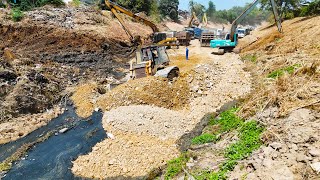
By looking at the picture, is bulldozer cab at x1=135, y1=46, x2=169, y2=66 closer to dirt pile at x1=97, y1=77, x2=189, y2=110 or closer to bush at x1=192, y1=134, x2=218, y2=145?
dirt pile at x1=97, y1=77, x2=189, y2=110

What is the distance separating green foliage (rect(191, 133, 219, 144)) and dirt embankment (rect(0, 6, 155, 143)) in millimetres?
6978

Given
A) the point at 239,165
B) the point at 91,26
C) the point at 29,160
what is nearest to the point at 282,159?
the point at 239,165

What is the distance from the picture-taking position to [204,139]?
8336 mm

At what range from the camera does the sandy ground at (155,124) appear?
26.5ft

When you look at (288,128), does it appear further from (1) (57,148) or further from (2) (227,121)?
(1) (57,148)

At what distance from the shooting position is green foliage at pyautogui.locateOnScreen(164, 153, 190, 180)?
6969 mm

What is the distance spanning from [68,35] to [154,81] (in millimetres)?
13874

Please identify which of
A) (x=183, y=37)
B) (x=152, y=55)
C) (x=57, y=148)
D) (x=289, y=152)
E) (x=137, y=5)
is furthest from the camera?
(x=137, y=5)

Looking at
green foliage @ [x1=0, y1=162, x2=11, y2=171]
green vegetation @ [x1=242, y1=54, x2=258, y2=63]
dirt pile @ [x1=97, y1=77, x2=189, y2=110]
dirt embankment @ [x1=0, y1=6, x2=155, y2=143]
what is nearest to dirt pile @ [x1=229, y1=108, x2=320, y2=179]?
dirt pile @ [x1=97, y1=77, x2=189, y2=110]

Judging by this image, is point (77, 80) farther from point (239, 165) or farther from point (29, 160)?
point (239, 165)

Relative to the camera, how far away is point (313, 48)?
13.3 metres

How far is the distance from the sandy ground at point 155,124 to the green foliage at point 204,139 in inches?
29.8

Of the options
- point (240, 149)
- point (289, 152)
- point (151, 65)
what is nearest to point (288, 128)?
point (289, 152)

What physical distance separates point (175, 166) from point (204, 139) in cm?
155
